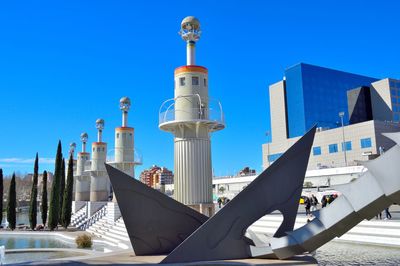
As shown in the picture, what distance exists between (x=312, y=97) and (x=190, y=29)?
6087 centimetres

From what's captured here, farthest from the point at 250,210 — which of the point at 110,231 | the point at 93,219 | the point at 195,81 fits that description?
the point at 93,219

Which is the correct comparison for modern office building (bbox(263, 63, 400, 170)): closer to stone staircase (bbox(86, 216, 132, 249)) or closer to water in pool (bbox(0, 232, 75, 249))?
stone staircase (bbox(86, 216, 132, 249))

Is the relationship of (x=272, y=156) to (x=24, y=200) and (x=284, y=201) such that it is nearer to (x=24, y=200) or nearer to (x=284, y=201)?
(x=284, y=201)

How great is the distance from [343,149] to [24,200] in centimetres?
9486

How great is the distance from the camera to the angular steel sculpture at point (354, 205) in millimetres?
8375

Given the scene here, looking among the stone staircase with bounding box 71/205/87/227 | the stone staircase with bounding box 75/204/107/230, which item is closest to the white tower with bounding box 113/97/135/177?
the stone staircase with bounding box 75/204/107/230

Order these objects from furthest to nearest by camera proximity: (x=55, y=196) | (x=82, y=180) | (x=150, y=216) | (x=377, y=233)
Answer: (x=82, y=180) → (x=55, y=196) → (x=377, y=233) → (x=150, y=216)

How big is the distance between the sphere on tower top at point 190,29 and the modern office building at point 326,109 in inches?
1533

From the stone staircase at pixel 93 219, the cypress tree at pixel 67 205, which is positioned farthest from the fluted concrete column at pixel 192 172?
the cypress tree at pixel 67 205

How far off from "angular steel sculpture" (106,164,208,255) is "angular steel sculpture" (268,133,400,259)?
9.45ft

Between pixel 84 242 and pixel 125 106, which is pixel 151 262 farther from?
pixel 125 106

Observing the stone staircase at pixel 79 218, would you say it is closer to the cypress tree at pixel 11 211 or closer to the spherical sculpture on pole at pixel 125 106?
the cypress tree at pixel 11 211

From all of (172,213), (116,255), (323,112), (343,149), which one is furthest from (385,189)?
(323,112)

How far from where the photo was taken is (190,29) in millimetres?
21219
